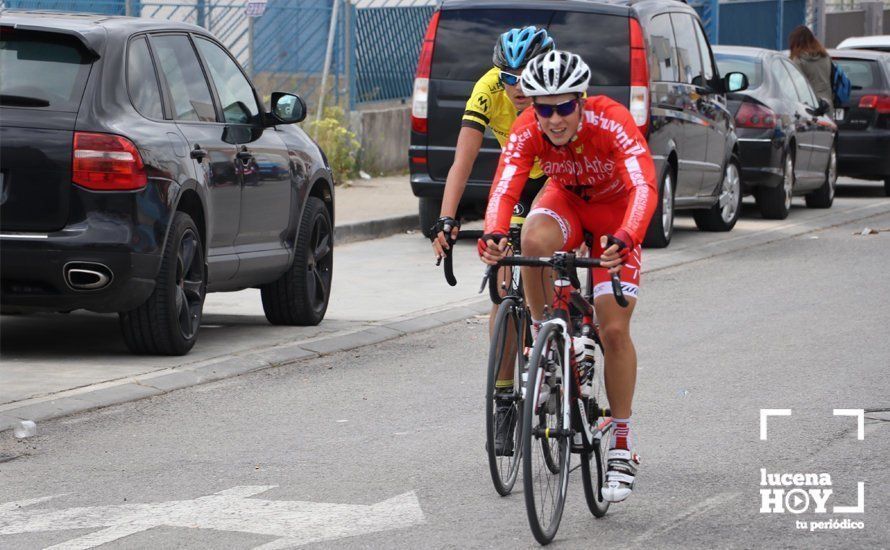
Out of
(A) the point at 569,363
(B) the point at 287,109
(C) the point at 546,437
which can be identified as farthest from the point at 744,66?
(C) the point at 546,437

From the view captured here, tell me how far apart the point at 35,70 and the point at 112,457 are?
2.68 m

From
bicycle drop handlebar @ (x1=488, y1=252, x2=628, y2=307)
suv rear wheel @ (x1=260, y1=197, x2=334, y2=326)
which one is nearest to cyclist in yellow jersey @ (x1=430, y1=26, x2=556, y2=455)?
bicycle drop handlebar @ (x1=488, y1=252, x2=628, y2=307)

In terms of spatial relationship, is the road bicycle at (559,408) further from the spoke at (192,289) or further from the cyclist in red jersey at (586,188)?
the spoke at (192,289)

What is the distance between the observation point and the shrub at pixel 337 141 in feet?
66.2

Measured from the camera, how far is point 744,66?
18.4 m

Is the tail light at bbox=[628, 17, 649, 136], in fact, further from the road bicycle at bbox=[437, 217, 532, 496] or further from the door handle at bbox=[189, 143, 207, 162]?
the road bicycle at bbox=[437, 217, 532, 496]

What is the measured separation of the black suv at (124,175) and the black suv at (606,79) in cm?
457

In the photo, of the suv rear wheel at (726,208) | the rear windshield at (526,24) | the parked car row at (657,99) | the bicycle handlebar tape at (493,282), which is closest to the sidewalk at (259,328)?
the suv rear wheel at (726,208)

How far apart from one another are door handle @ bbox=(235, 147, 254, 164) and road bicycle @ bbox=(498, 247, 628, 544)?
4121 mm

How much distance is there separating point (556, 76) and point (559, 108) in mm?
120

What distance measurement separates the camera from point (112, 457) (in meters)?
6.91

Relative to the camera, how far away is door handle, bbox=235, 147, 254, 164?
9727 millimetres

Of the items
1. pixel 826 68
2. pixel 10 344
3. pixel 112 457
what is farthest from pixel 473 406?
pixel 826 68

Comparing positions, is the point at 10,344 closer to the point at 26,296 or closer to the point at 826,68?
the point at 26,296
